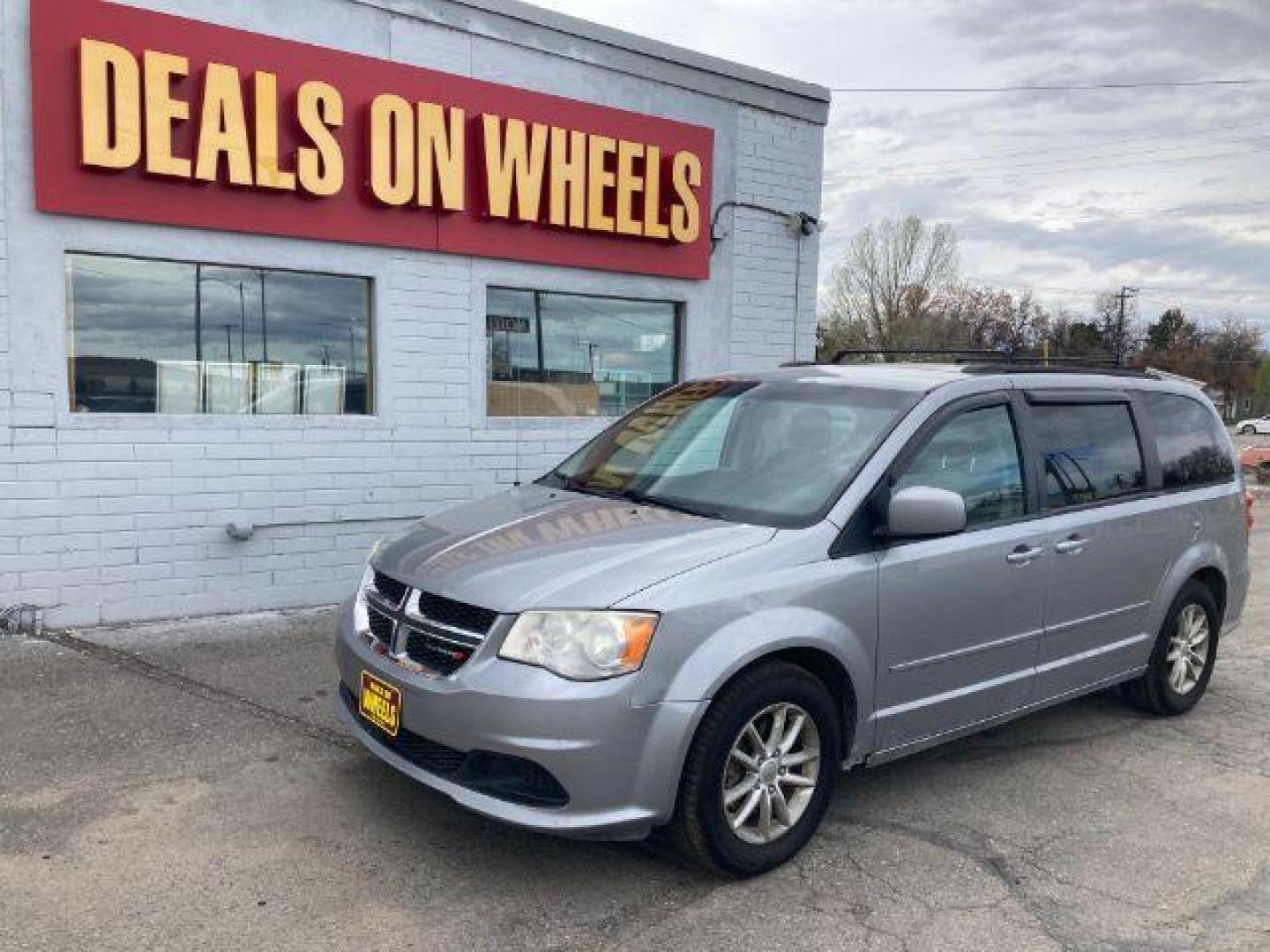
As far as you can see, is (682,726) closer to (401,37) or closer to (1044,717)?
(1044,717)

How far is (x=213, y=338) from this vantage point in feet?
22.0

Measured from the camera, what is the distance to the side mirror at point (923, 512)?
12.2 ft

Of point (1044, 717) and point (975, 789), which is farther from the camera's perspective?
point (1044, 717)

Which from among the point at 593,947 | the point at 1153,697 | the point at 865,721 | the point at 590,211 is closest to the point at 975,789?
the point at 865,721

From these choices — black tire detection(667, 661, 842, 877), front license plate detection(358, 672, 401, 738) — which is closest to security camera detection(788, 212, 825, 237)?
black tire detection(667, 661, 842, 877)

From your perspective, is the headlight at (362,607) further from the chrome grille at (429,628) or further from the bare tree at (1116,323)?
the bare tree at (1116,323)

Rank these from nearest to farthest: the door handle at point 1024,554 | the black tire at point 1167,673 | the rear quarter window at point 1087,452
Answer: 1. the door handle at point 1024,554
2. the rear quarter window at point 1087,452
3. the black tire at point 1167,673

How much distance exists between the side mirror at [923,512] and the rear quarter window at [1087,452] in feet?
3.17

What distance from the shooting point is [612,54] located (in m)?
8.11

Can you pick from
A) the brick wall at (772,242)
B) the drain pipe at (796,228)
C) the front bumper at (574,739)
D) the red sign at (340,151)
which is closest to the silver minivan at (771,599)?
the front bumper at (574,739)

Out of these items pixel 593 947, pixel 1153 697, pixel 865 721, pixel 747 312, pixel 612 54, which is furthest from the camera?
pixel 747 312

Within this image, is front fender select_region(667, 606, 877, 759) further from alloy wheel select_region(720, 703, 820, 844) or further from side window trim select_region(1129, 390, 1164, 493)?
side window trim select_region(1129, 390, 1164, 493)

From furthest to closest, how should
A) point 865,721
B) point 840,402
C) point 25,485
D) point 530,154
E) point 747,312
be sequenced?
point 747,312 → point 530,154 → point 25,485 → point 840,402 → point 865,721

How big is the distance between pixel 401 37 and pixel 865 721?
18.4 ft
